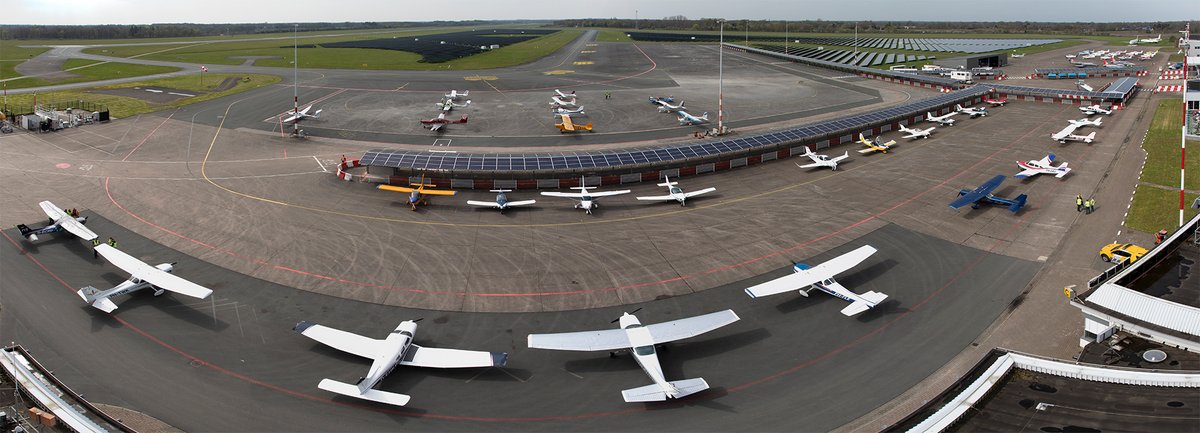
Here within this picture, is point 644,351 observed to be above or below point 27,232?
below

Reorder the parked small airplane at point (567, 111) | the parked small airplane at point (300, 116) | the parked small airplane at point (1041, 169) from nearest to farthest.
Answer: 1. the parked small airplane at point (1041, 169)
2. the parked small airplane at point (300, 116)
3. the parked small airplane at point (567, 111)

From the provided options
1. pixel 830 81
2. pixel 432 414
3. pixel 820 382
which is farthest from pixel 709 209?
pixel 830 81

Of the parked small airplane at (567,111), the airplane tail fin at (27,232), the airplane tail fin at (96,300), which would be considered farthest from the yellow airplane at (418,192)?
the parked small airplane at (567,111)

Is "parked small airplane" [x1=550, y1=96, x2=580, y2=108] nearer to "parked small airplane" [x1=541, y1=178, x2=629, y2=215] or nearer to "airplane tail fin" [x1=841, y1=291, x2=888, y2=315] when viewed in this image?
"parked small airplane" [x1=541, y1=178, x2=629, y2=215]

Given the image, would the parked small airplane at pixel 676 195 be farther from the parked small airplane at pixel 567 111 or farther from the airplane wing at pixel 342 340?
the parked small airplane at pixel 567 111

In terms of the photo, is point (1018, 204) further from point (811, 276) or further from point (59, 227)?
point (59, 227)

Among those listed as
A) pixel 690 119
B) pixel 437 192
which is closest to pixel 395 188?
pixel 437 192

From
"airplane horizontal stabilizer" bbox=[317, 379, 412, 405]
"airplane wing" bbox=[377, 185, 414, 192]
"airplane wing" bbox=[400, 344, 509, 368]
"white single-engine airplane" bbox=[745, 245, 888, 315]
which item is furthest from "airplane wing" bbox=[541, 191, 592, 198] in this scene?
"airplane horizontal stabilizer" bbox=[317, 379, 412, 405]
